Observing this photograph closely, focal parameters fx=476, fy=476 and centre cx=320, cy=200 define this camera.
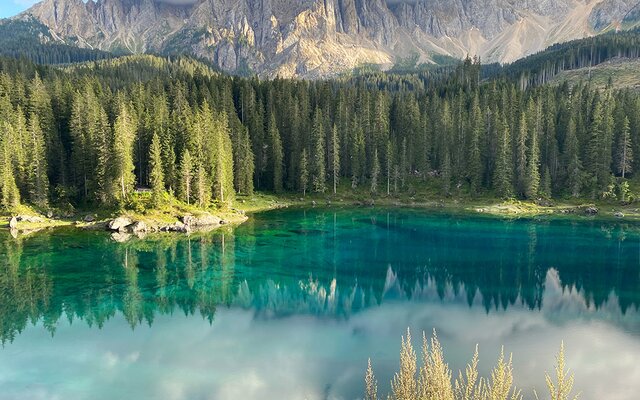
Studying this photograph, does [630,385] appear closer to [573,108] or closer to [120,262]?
[120,262]

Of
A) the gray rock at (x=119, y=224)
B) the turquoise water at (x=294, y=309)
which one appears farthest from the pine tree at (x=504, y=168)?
the gray rock at (x=119, y=224)

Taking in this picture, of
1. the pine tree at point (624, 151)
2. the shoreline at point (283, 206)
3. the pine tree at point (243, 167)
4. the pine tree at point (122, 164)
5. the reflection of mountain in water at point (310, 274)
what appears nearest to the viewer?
the reflection of mountain in water at point (310, 274)

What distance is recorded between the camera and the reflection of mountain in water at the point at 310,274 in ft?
155

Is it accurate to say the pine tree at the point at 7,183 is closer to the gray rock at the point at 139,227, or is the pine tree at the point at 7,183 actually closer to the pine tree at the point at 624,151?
the gray rock at the point at 139,227

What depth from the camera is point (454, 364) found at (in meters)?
33.8

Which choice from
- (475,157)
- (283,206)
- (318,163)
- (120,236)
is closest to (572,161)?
(475,157)

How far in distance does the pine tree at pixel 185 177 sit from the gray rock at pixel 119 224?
14.1 metres

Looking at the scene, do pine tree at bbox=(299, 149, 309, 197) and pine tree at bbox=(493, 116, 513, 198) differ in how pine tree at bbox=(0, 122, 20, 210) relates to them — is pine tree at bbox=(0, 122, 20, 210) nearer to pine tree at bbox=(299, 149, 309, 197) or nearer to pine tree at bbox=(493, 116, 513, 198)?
pine tree at bbox=(299, 149, 309, 197)

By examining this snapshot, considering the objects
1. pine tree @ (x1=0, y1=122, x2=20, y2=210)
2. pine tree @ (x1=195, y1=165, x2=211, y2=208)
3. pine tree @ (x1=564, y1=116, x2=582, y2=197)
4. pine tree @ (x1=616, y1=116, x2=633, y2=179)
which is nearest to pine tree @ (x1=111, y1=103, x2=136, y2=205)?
pine tree @ (x1=195, y1=165, x2=211, y2=208)

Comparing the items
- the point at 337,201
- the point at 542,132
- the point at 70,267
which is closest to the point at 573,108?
the point at 542,132

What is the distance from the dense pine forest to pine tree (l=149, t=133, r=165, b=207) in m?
0.26

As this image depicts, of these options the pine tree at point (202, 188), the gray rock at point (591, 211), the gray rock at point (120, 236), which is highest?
the pine tree at point (202, 188)

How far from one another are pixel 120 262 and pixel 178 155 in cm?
4111

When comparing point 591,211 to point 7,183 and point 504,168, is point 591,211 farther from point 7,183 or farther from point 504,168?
point 7,183
